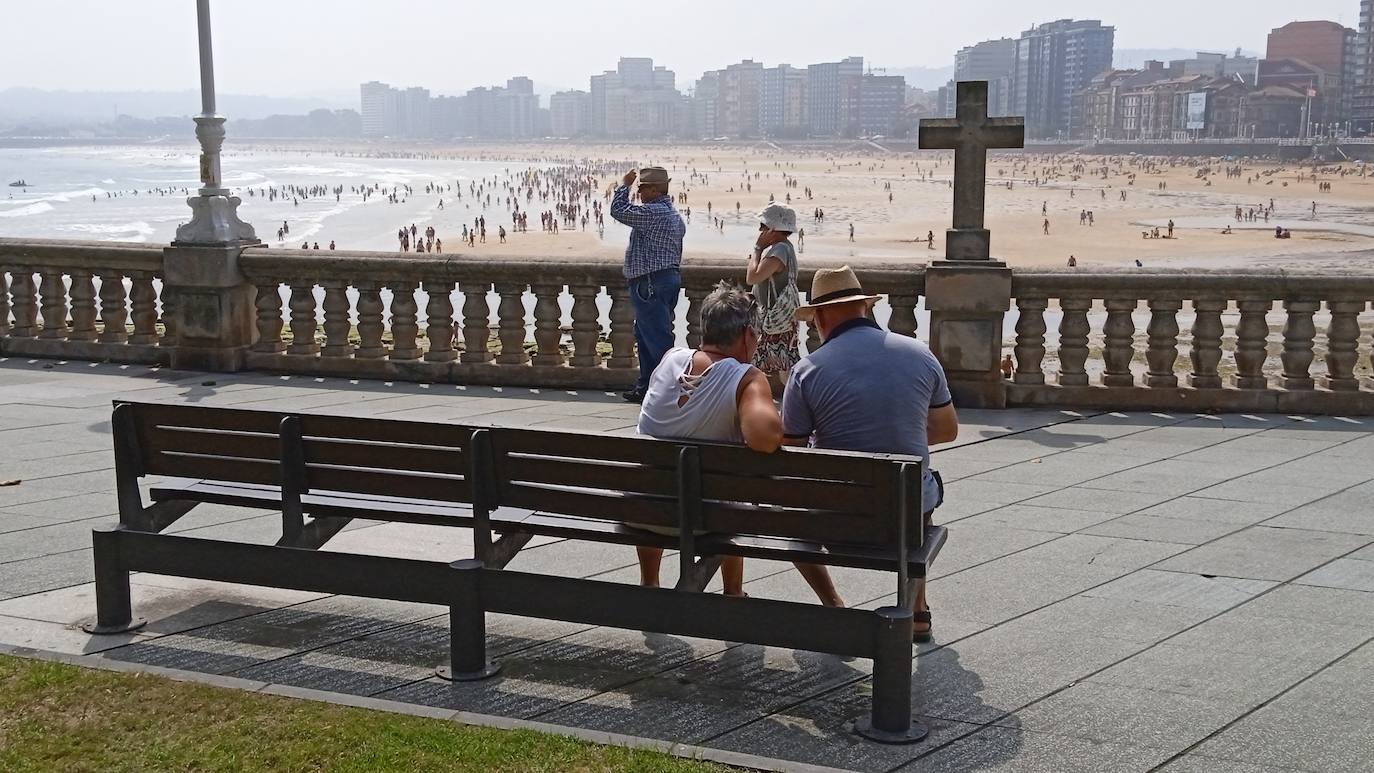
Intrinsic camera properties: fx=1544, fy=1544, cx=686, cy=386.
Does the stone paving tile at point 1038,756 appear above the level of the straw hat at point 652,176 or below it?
below

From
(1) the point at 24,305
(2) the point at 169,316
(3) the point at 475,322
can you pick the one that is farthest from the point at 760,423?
(1) the point at 24,305

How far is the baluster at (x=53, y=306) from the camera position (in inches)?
522

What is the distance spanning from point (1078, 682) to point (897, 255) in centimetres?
4650

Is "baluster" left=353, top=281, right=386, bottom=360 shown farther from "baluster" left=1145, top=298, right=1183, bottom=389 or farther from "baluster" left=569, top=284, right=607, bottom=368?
"baluster" left=1145, top=298, right=1183, bottom=389

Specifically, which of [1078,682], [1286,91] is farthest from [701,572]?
[1286,91]

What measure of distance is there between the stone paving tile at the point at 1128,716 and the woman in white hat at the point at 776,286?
387cm

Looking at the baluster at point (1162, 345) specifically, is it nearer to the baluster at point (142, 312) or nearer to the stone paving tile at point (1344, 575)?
the stone paving tile at point (1344, 575)

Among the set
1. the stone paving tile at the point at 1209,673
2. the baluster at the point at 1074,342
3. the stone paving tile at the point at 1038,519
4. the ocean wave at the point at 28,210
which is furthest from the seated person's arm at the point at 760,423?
the ocean wave at the point at 28,210

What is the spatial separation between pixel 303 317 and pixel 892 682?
8479 mm

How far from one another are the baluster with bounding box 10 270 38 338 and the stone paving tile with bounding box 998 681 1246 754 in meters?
11.1

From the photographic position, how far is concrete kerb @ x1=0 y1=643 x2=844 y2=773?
4.32 meters

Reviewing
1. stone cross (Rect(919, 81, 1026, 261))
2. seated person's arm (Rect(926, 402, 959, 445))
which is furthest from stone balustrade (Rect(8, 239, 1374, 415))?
seated person's arm (Rect(926, 402, 959, 445))

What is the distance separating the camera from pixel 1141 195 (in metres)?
91.0

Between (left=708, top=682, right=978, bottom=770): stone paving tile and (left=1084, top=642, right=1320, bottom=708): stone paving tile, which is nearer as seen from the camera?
(left=708, top=682, right=978, bottom=770): stone paving tile
